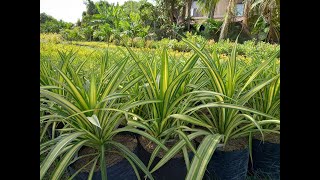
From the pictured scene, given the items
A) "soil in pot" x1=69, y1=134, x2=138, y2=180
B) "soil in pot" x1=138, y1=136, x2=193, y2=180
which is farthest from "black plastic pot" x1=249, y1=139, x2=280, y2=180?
"soil in pot" x1=69, y1=134, x2=138, y2=180

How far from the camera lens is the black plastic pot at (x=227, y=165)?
3.01 ft

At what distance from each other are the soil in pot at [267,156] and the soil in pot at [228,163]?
0.12 metres

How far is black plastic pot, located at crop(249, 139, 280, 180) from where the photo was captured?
1.05 metres

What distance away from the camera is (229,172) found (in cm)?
93

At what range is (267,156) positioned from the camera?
3.50 feet

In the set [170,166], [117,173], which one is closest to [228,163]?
[170,166]

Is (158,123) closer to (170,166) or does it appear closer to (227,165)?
(170,166)

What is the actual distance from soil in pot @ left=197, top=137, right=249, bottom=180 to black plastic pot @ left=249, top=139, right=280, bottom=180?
0.44 ft

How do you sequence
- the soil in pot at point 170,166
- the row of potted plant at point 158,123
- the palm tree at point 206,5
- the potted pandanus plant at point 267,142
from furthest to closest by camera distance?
1. the palm tree at point 206,5
2. the potted pandanus plant at point 267,142
3. the soil in pot at point 170,166
4. the row of potted plant at point 158,123

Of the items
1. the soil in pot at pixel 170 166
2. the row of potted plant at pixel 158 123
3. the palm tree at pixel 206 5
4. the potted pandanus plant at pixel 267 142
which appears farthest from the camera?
the palm tree at pixel 206 5

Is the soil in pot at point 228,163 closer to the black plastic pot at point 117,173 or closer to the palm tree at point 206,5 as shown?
the black plastic pot at point 117,173

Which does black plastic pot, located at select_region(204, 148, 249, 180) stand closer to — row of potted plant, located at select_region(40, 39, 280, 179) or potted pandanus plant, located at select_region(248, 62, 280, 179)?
row of potted plant, located at select_region(40, 39, 280, 179)

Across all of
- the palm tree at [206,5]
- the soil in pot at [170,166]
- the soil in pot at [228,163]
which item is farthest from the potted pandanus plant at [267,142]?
the palm tree at [206,5]
